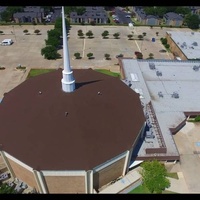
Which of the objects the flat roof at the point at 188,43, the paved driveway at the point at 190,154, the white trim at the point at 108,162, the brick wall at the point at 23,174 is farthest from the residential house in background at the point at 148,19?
the brick wall at the point at 23,174

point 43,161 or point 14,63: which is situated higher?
point 43,161

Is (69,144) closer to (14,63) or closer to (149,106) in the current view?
(149,106)

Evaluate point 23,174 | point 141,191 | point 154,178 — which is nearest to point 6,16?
point 23,174

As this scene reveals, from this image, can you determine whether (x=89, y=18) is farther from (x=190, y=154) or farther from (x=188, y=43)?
(x=190, y=154)

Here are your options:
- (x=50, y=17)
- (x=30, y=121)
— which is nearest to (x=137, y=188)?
(x=30, y=121)

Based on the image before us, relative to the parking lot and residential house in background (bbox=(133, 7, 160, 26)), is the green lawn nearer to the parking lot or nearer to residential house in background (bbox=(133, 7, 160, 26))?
the parking lot

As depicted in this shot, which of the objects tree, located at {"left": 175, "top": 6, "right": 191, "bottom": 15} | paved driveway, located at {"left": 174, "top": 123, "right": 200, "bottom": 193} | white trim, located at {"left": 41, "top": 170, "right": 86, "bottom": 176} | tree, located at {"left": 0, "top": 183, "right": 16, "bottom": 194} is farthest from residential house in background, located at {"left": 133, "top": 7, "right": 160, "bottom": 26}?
tree, located at {"left": 0, "top": 183, "right": 16, "bottom": 194}
